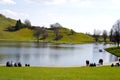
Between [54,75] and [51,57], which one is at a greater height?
[54,75]

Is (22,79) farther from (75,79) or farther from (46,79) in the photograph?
(75,79)

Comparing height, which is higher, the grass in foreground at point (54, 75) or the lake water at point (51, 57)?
the grass in foreground at point (54, 75)

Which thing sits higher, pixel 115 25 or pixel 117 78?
pixel 115 25

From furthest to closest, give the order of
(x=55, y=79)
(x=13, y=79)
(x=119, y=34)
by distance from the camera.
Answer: (x=119, y=34) < (x=55, y=79) < (x=13, y=79)

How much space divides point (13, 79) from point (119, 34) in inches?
4291

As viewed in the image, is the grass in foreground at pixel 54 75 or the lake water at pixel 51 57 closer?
the grass in foreground at pixel 54 75

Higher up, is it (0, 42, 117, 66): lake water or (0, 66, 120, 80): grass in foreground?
(0, 66, 120, 80): grass in foreground

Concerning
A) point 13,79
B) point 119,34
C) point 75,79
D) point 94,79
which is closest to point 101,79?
point 94,79

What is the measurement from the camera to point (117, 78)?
94.0 ft

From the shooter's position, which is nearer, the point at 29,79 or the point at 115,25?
the point at 29,79

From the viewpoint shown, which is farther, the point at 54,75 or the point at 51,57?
the point at 51,57

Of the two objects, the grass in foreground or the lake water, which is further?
the lake water

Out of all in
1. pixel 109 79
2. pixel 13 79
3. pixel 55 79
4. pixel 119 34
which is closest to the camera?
pixel 13 79

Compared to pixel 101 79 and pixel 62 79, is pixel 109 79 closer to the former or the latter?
pixel 101 79
